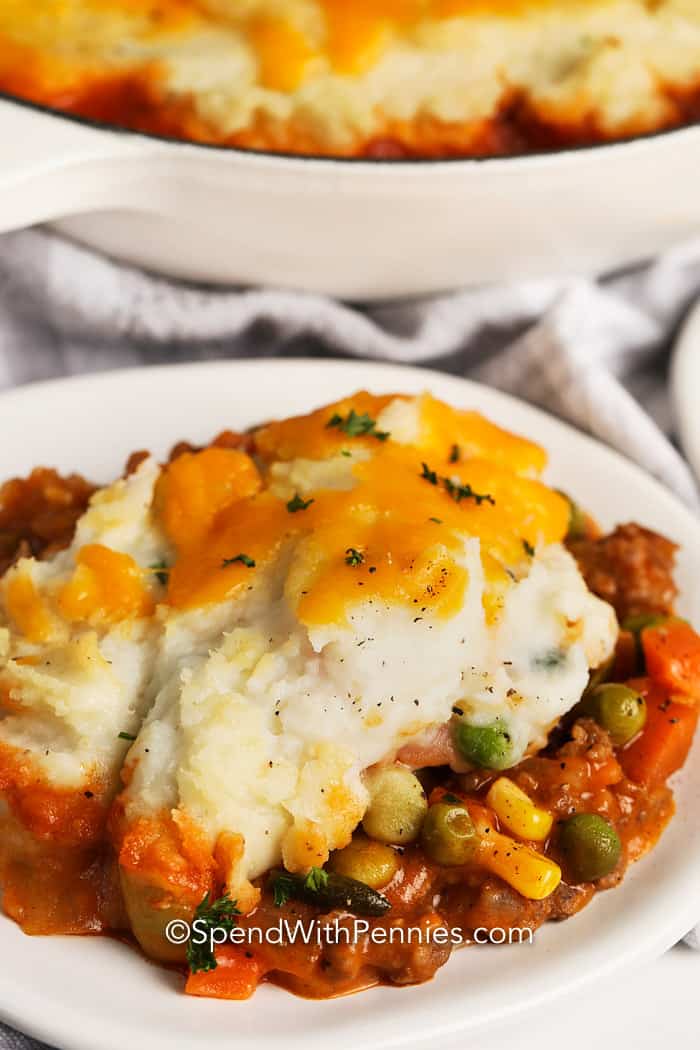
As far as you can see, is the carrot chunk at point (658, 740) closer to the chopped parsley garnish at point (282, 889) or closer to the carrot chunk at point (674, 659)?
the carrot chunk at point (674, 659)

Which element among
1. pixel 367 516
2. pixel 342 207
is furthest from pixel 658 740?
pixel 342 207

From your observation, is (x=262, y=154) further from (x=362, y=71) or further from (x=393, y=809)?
(x=393, y=809)

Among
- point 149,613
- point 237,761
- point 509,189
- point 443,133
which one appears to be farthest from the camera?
point 443,133

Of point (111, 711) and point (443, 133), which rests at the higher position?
point (443, 133)

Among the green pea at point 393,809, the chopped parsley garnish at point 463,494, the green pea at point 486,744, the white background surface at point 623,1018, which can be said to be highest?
the chopped parsley garnish at point 463,494

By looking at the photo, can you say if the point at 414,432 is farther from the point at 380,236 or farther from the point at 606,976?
the point at 606,976

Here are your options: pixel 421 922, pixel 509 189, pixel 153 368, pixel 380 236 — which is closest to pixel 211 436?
pixel 153 368

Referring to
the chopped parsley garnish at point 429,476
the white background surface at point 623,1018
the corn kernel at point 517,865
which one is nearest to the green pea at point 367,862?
the corn kernel at point 517,865
